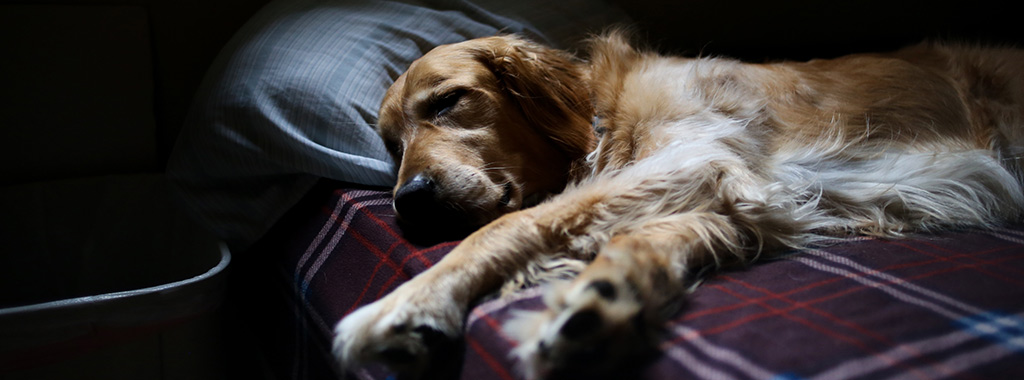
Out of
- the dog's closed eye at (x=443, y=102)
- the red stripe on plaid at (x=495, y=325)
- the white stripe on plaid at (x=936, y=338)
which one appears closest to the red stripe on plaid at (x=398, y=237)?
the red stripe on plaid at (x=495, y=325)

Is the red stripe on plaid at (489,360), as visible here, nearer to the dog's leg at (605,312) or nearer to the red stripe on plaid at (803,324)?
the dog's leg at (605,312)

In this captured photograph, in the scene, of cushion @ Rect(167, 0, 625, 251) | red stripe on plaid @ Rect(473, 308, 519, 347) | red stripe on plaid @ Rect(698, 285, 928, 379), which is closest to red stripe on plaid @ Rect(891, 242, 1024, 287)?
red stripe on plaid @ Rect(698, 285, 928, 379)

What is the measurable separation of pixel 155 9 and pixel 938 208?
8.09 ft

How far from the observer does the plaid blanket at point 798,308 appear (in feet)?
2.76

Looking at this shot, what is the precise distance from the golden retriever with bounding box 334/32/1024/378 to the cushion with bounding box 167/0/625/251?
13 centimetres

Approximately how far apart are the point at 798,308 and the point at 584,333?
0.38 metres

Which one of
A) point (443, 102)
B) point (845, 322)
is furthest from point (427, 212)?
point (845, 322)

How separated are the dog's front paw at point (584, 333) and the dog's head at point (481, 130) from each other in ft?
1.78

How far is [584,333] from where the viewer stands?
85 centimetres

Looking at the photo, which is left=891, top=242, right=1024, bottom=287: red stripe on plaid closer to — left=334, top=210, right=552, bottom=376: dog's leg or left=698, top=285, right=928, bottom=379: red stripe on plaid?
left=698, top=285, right=928, bottom=379: red stripe on plaid

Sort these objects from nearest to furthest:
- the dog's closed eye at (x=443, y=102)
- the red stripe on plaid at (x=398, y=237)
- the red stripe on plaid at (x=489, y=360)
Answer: the red stripe on plaid at (x=489, y=360) → the red stripe on plaid at (x=398, y=237) → the dog's closed eye at (x=443, y=102)

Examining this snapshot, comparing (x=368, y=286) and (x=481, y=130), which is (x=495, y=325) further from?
(x=481, y=130)

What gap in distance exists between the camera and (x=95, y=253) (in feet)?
6.53

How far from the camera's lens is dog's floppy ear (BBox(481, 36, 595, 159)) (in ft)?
5.46
